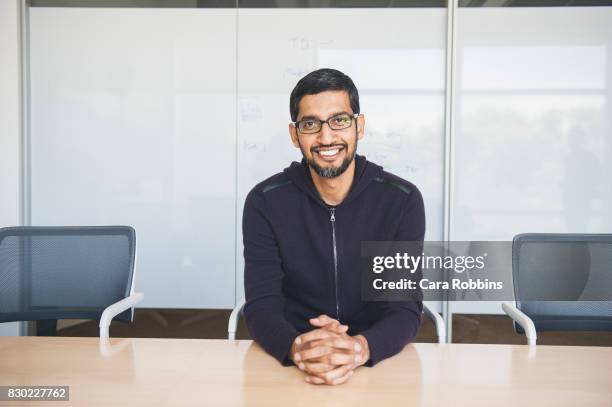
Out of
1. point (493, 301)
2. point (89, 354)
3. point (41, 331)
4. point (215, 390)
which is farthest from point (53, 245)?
point (493, 301)

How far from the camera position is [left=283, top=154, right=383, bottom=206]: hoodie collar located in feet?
4.94

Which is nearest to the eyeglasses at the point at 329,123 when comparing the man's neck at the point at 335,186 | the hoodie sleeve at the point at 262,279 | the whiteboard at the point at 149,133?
the man's neck at the point at 335,186

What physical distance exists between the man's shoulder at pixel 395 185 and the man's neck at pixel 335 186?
89 mm

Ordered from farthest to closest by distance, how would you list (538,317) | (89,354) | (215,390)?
(538,317) → (89,354) → (215,390)

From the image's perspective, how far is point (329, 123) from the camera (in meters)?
1.45

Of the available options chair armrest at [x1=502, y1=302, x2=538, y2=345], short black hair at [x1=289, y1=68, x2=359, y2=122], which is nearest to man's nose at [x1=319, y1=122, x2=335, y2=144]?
→ short black hair at [x1=289, y1=68, x2=359, y2=122]

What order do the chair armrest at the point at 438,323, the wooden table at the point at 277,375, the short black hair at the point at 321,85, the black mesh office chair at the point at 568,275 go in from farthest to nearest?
1. the black mesh office chair at the point at 568,275
2. the short black hair at the point at 321,85
3. the chair armrest at the point at 438,323
4. the wooden table at the point at 277,375

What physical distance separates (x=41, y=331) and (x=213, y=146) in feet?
5.00

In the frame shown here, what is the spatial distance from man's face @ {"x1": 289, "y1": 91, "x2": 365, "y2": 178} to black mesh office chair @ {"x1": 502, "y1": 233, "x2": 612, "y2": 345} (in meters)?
0.74

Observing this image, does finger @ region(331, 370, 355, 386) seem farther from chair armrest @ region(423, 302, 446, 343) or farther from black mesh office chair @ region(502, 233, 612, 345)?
black mesh office chair @ region(502, 233, 612, 345)

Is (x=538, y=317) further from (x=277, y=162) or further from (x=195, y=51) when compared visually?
Answer: (x=195, y=51)

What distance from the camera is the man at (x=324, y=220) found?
4.75 feet

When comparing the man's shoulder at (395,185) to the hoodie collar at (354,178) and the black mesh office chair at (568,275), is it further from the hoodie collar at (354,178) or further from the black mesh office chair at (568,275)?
the black mesh office chair at (568,275)

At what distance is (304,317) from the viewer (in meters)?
1.50
